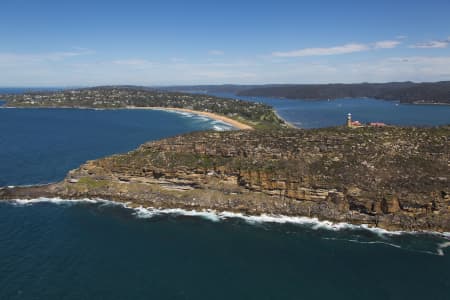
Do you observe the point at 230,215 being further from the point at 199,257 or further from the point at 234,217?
the point at 199,257

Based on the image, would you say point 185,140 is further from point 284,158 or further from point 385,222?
point 385,222

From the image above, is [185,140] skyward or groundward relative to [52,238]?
skyward

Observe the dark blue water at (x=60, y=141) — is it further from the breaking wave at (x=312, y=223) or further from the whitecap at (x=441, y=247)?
the whitecap at (x=441, y=247)

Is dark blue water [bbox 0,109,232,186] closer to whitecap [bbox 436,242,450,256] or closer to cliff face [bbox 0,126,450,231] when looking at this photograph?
cliff face [bbox 0,126,450,231]

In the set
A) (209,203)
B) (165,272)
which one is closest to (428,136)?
(209,203)

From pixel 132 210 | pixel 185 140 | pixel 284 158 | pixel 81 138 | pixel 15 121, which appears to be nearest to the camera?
pixel 132 210

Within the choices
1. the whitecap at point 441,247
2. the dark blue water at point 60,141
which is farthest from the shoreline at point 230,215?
the dark blue water at point 60,141
